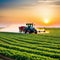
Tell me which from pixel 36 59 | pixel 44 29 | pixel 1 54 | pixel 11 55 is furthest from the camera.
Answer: pixel 44 29

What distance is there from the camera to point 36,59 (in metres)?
12.9

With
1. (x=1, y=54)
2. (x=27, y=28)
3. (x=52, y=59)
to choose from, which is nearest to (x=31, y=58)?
(x=52, y=59)

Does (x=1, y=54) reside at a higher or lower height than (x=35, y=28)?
lower

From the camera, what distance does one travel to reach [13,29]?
40844 mm

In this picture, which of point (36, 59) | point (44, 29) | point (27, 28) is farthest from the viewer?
point (44, 29)

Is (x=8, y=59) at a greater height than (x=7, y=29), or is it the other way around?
(x=7, y=29)

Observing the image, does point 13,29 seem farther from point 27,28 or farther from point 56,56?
point 56,56

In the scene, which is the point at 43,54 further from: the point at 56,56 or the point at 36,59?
the point at 36,59

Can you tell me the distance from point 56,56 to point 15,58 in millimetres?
2534

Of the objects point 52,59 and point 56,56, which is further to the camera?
point 56,56

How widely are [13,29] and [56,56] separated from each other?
26.9 m

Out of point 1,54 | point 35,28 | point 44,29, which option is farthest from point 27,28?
point 1,54

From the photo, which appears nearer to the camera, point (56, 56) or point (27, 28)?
point (56, 56)

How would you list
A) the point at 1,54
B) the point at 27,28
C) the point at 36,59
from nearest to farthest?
the point at 36,59 → the point at 1,54 → the point at 27,28
